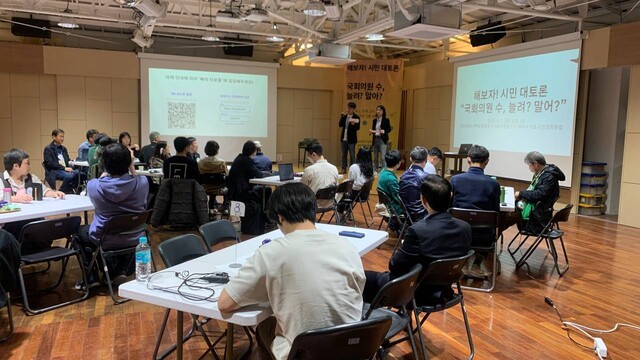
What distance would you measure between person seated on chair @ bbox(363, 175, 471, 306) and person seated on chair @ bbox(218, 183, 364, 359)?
888 millimetres

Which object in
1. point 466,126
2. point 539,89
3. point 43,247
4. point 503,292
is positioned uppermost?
point 539,89

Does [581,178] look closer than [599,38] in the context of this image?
No

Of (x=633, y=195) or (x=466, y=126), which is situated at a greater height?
(x=466, y=126)

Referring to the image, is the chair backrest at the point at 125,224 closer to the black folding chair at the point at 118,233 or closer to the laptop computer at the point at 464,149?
the black folding chair at the point at 118,233

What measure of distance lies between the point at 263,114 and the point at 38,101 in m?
5.26

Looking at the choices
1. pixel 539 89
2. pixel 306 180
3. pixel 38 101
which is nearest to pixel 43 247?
pixel 306 180

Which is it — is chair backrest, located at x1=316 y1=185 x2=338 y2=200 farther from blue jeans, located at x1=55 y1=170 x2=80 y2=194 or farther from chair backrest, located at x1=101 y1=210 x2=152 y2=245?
blue jeans, located at x1=55 y1=170 x2=80 y2=194

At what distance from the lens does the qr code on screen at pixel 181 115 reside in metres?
11.5

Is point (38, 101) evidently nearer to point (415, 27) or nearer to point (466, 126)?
point (415, 27)

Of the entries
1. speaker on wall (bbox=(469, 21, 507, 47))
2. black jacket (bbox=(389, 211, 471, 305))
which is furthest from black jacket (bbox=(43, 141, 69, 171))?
speaker on wall (bbox=(469, 21, 507, 47))

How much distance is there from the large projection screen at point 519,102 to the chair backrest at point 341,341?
7404 mm

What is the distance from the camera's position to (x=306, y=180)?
18.8 feet

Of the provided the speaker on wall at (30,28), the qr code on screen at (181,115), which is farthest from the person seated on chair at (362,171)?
the speaker on wall at (30,28)

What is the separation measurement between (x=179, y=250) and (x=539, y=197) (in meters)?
3.60
